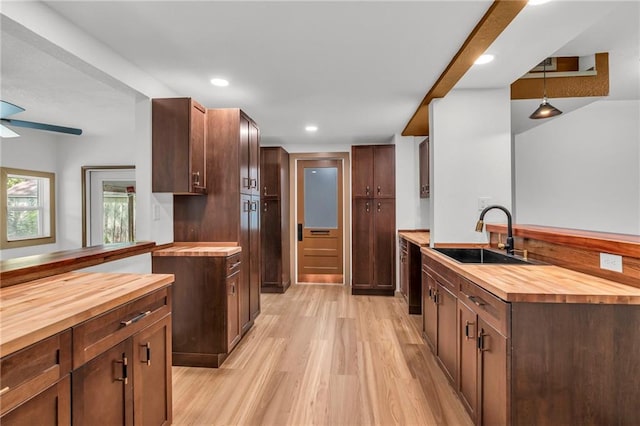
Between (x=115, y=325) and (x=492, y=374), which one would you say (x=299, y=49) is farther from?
(x=492, y=374)

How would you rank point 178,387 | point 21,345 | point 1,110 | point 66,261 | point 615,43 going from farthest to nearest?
1. point 1,110
2. point 615,43
3. point 178,387
4. point 66,261
5. point 21,345

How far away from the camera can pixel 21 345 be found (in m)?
0.94

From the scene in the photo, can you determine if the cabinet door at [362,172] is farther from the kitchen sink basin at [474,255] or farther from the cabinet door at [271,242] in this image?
the kitchen sink basin at [474,255]

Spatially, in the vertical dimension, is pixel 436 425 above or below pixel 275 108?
below

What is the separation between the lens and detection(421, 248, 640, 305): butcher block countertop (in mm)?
1371

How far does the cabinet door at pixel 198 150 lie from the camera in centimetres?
273

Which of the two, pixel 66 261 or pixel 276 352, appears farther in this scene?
pixel 276 352

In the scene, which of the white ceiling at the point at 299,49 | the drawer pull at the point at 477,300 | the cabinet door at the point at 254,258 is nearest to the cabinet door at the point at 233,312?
the cabinet door at the point at 254,258

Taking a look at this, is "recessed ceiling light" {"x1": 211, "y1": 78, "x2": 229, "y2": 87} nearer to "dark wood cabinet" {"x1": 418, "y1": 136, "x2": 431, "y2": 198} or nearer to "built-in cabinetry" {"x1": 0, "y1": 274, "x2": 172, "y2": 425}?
"built-in cabinetry" {"x1": 0, "y1": 274, "x2": 172, "y2": 425}

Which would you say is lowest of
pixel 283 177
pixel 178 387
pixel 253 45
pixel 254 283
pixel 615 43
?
pixel 178 387

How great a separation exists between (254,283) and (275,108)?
196cm

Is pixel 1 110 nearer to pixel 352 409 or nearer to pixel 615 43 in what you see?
pixel 352 409

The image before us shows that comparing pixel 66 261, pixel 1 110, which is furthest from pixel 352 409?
pixel 1 110

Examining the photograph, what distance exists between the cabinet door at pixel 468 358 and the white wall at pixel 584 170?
3446 millimetres
